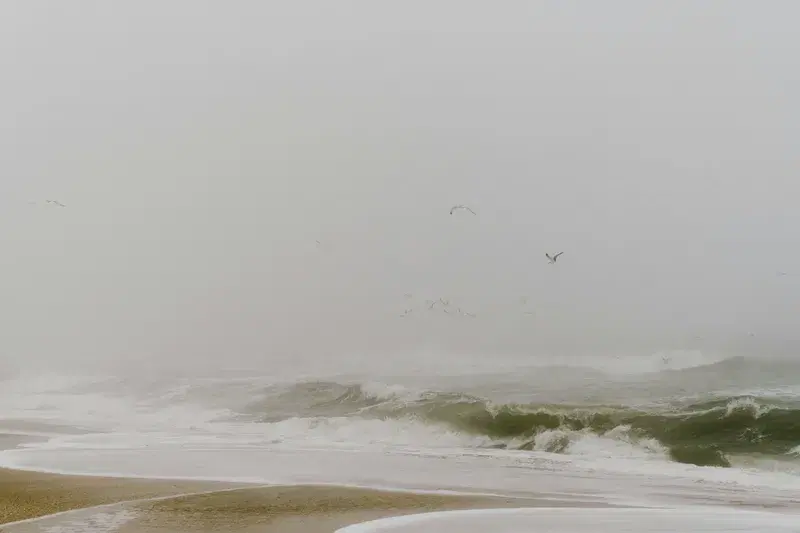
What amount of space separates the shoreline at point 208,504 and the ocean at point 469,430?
0.25 meters

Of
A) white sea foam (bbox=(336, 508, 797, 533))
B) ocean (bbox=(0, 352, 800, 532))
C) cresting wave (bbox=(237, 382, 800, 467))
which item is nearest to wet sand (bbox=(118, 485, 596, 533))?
white sea foam (bbox=(336, 508, 797, 533))

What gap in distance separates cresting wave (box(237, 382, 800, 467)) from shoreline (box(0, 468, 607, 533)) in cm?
205

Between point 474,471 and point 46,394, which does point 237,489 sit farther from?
point 46,394

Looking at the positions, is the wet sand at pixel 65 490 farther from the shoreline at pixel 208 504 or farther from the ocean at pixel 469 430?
the ocean at pixel 469 430

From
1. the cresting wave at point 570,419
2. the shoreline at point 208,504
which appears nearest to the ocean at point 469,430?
the cresting wave at point 570,419

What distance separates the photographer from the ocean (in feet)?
17.1

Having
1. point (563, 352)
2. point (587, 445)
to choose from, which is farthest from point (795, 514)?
point (563, 352)

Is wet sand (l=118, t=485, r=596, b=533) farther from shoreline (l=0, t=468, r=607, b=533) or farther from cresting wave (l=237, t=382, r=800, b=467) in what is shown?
cresting wave (l=237, t=382, r=800, b=467)

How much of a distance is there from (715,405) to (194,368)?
6.29 meters

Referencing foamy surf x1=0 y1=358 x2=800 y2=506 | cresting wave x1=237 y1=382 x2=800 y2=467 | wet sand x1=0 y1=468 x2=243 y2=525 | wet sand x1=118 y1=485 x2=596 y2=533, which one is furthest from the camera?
cresting wave x1=237 y1=382 x2=800 y2=467

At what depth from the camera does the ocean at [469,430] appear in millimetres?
5207

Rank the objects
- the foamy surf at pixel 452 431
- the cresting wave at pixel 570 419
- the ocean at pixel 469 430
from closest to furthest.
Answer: the ocean at pixel 469 430 < the foamy surf at pixel 452 431 < the cresting wave at pixel 570 419

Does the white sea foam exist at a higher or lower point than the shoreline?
lower

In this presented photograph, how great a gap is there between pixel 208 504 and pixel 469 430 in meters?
3.27
